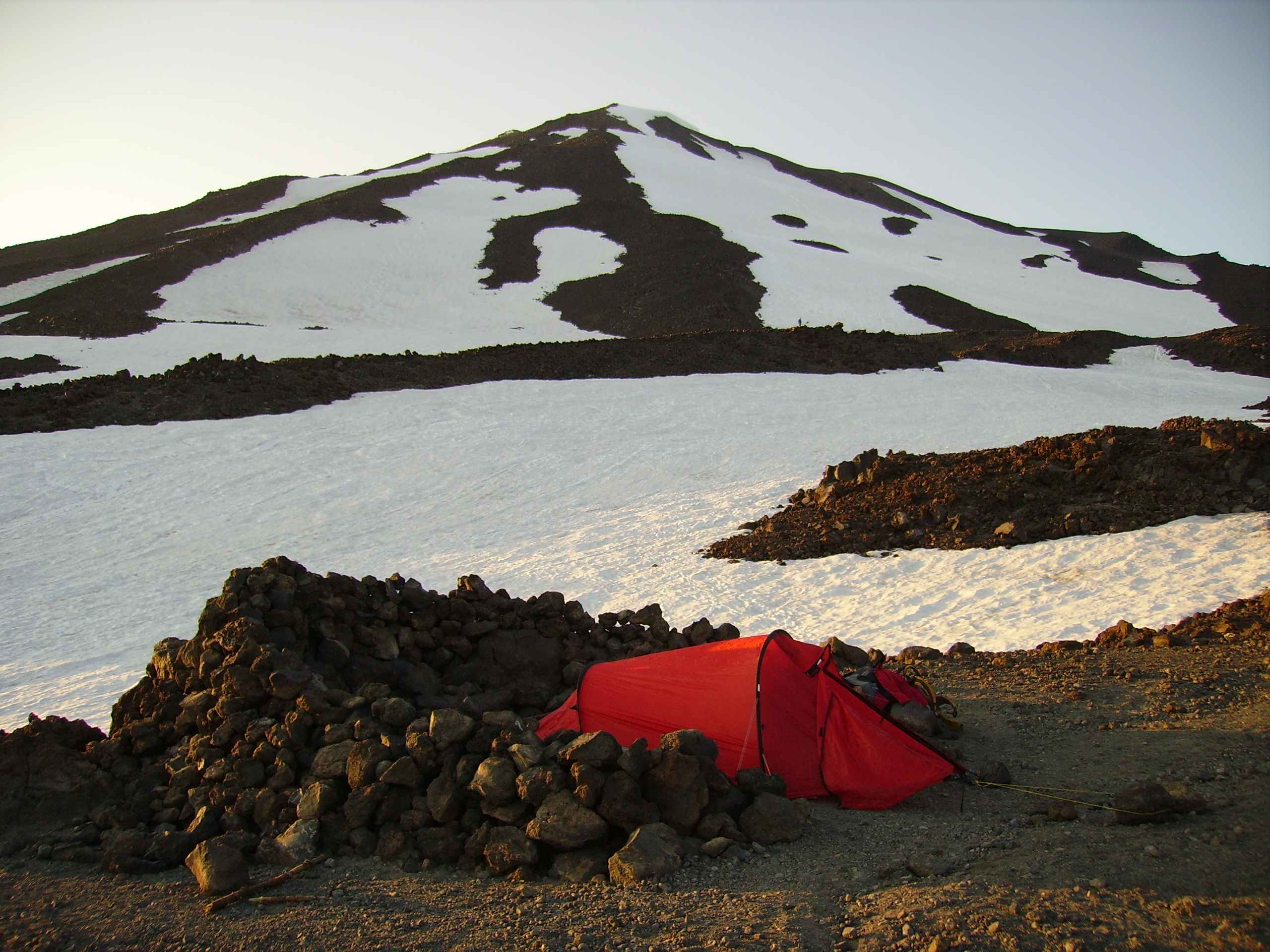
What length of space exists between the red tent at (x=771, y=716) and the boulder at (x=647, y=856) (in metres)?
1.38

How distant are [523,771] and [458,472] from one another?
44.1 feet

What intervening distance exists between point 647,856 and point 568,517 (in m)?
11.4

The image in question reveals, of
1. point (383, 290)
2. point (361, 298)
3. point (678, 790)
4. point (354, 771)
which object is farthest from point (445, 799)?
point (383, 290)

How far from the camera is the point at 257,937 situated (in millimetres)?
4434

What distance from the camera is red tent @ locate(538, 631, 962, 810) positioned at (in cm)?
622

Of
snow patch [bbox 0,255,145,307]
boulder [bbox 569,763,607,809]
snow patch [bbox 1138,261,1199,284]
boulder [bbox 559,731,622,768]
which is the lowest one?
boulder [bbox 569,763,607,809]

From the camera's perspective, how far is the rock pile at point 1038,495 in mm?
12539

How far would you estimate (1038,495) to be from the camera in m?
13.5

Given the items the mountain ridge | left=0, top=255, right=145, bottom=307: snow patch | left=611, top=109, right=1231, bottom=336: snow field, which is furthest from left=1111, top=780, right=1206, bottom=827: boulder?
left=0, top=255, right=145, bottom=307: snow patch

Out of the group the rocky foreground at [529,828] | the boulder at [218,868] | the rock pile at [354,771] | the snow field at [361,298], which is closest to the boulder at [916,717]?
the rocky foreground at [529,828]

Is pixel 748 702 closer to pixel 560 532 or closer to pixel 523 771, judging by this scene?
pixel 523 771

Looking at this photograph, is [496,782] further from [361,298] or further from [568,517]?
[361,298]

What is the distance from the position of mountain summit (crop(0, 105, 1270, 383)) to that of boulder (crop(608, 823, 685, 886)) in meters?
31.1

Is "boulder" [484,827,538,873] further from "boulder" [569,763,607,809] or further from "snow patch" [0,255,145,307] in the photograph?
"snow patch" [0,255,145,307]
